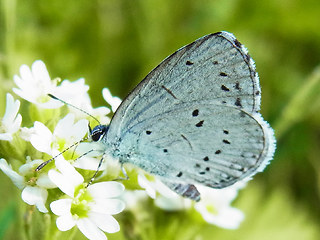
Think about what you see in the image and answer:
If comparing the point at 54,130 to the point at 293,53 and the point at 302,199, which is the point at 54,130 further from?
the point at 293,53

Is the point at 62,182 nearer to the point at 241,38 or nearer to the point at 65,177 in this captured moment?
the point at 65,177

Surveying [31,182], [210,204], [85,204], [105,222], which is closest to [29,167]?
[31,182]

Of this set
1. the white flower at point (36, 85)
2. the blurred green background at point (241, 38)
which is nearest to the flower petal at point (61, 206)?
the white flower at point (36, 85)

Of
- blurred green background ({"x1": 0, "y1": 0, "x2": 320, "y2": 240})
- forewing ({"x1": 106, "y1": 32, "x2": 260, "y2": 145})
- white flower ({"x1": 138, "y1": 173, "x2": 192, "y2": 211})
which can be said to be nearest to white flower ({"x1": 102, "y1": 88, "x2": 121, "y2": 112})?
forewing ({"x1": 106, "y1": 32, "x2": 260, "y2": 145})

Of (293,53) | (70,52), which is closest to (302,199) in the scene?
(293,53)

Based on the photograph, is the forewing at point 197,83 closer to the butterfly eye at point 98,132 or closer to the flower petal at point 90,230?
the butterfly eye at point 98,132

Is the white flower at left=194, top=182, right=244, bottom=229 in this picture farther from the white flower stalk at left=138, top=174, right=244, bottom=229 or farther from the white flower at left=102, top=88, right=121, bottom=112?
the white flower at left=102, top=88, right=121, bottom=112
